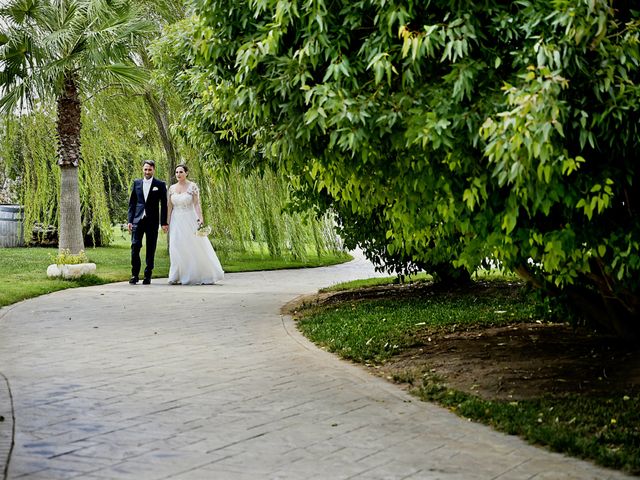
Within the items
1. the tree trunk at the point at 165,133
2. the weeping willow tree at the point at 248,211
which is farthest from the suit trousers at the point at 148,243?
the tree trunk at the point at 165,133

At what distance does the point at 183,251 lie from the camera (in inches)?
622

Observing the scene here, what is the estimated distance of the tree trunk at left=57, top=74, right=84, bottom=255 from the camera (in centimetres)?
1630

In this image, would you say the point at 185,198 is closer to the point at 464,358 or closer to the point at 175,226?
the point at 175,226

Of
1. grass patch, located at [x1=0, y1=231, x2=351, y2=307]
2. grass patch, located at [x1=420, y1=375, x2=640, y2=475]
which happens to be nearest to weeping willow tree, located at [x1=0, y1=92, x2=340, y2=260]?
grass patch, located at [x1=0, y1=231, x2=351, y2=307]

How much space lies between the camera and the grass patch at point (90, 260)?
1426 cm

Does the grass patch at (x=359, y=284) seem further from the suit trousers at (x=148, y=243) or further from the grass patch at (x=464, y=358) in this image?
the suit trousers at (x=148, y=243)

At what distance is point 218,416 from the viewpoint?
5.86 metres

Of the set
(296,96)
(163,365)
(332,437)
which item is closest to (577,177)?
(296,96)

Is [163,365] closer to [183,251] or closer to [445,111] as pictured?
[445,111]

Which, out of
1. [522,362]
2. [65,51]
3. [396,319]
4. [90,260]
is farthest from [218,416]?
[90,260]

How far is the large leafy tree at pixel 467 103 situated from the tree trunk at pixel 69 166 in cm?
1029

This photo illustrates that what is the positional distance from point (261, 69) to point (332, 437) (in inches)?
100

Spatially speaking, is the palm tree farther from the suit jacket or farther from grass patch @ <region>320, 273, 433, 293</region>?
grass patch @ <region>320, 273, 433, 293</region>

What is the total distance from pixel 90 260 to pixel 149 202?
7740 mm
